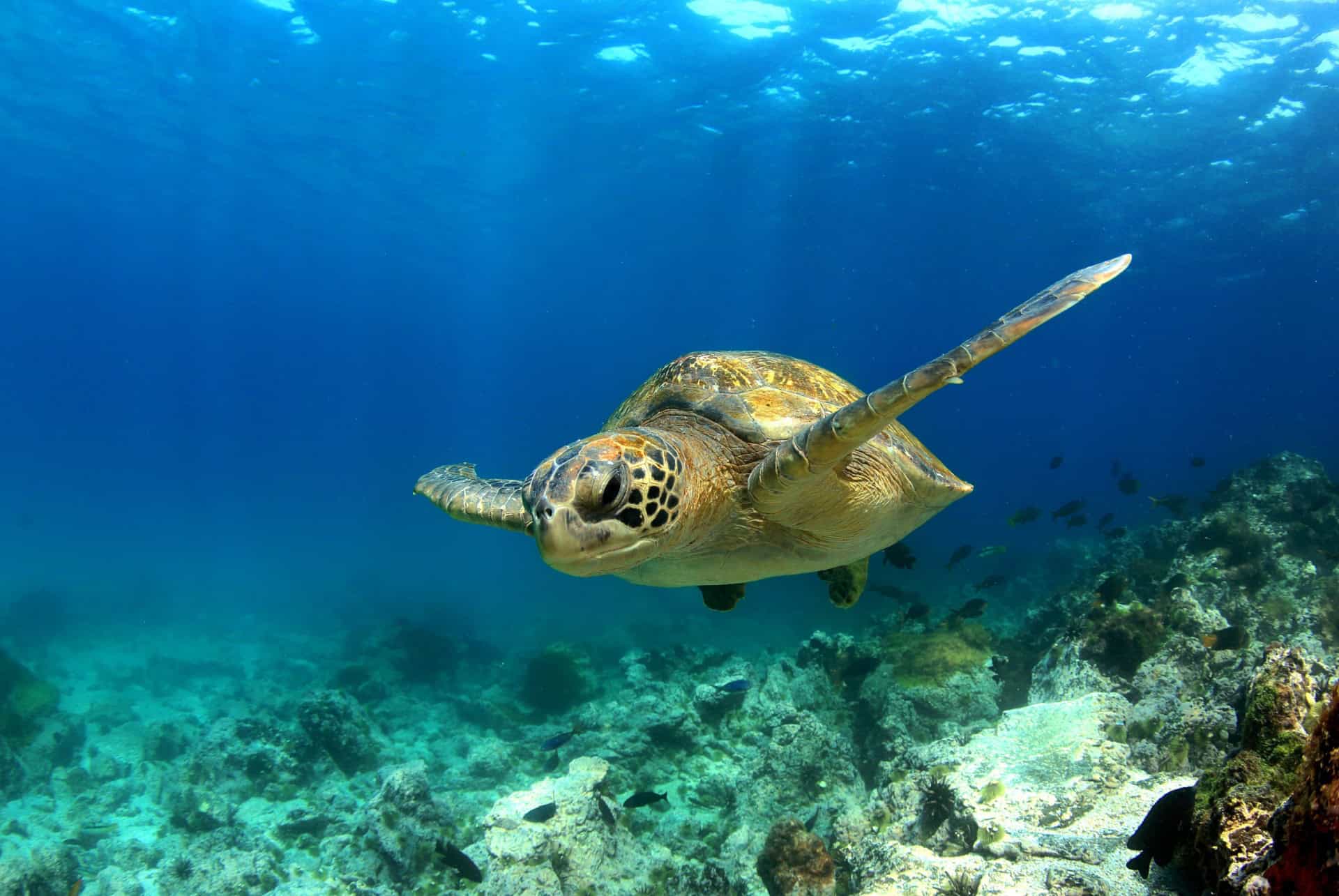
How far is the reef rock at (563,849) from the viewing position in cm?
457

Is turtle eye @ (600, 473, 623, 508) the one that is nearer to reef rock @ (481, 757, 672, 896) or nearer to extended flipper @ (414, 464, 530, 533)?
extended flipper @ (414, 464, 530, 533)

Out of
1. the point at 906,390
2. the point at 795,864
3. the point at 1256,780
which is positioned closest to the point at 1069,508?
the point at 795,864

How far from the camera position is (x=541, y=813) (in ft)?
15.9

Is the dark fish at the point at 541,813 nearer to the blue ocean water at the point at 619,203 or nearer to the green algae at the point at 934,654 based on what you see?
the green algae at the point at 934,654

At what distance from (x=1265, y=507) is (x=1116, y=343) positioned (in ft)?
188

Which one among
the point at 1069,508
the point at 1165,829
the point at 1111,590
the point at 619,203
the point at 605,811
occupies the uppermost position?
the point at 619,203

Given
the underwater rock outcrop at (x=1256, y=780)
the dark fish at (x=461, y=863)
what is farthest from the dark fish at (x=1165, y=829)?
the dark fish at (x=461, y=863)

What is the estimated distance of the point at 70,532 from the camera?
41938mm

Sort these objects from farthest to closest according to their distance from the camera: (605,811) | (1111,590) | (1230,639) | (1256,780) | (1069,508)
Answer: (1069,508), (1111,590), (605,811), (1230,639), (1256,780)

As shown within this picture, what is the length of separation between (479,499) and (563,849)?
9.81ft

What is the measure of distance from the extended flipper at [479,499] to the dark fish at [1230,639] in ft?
18.5

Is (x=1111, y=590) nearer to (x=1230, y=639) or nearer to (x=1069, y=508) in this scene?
(x=1230, y=639)

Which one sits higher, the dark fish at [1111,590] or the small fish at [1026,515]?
the dark fish at [1111,590]

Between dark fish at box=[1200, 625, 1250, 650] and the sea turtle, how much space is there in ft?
9.06
